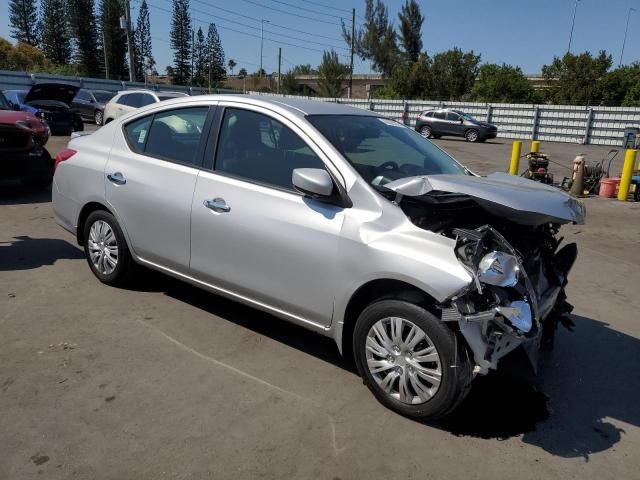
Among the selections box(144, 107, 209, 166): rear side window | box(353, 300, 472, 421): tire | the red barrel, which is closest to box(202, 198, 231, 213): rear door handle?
box(144, 107, 209, 166): rear side window

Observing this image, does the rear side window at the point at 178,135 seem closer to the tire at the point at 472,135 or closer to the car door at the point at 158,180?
the car door at the point at 158,180

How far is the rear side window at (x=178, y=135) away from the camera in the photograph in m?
4.18

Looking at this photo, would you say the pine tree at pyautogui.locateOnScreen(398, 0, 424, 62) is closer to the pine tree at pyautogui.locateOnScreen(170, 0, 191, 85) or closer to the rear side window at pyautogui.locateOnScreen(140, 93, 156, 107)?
the pine tree at pyautogui.locateOnScreen(170, 0, 191, 85)

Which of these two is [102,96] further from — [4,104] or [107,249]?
[107,249]

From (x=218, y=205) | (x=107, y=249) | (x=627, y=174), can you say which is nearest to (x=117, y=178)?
(x=107, y=249)

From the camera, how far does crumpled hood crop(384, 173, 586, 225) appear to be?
2986 millimetres

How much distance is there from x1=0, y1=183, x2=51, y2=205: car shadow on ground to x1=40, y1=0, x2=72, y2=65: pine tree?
258 feet

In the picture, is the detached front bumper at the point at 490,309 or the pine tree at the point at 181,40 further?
the pine tree at the point at 181,40

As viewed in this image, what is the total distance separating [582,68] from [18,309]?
53379 mm

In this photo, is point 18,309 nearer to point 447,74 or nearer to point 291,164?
point 291,164

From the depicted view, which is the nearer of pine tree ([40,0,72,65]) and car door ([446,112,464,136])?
car door ([446,112,464,136])

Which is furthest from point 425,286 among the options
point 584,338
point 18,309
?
point 18,309

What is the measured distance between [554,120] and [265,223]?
30.5 meters

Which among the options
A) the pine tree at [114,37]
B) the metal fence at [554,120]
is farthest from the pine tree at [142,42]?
the metal fence at [554,120]
